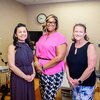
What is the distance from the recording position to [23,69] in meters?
1.82

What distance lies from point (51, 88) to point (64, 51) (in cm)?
51

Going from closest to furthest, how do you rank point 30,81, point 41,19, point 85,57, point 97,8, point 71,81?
1. point 85,57
2. point 71,81
3. point 30,81
4. point 97,8
5. point 41,19

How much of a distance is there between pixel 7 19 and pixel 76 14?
207 centimetres

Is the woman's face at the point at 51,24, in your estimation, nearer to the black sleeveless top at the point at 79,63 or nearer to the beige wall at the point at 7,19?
the black sleeveless top at the point at 79,63

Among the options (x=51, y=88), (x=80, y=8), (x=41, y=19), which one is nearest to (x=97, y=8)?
(x=80, y=8)

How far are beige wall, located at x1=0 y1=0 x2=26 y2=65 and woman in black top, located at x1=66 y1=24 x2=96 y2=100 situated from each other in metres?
2.60

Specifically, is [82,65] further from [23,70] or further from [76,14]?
[76,14]

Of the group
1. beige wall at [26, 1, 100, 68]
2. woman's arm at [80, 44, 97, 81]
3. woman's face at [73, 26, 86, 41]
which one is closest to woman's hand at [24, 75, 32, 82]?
woman's arm at [80, 44, 97, 81]

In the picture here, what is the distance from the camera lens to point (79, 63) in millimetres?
1651

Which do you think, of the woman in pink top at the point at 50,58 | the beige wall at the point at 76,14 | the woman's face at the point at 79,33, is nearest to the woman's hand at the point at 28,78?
the woman in pink top at the point at 50,58

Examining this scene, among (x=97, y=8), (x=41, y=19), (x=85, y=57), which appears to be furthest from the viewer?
(x=41, y=19)

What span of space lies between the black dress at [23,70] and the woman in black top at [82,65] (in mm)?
502

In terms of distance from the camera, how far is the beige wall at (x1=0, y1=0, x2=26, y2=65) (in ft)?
13.0

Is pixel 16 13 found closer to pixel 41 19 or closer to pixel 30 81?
pixel 41 19
